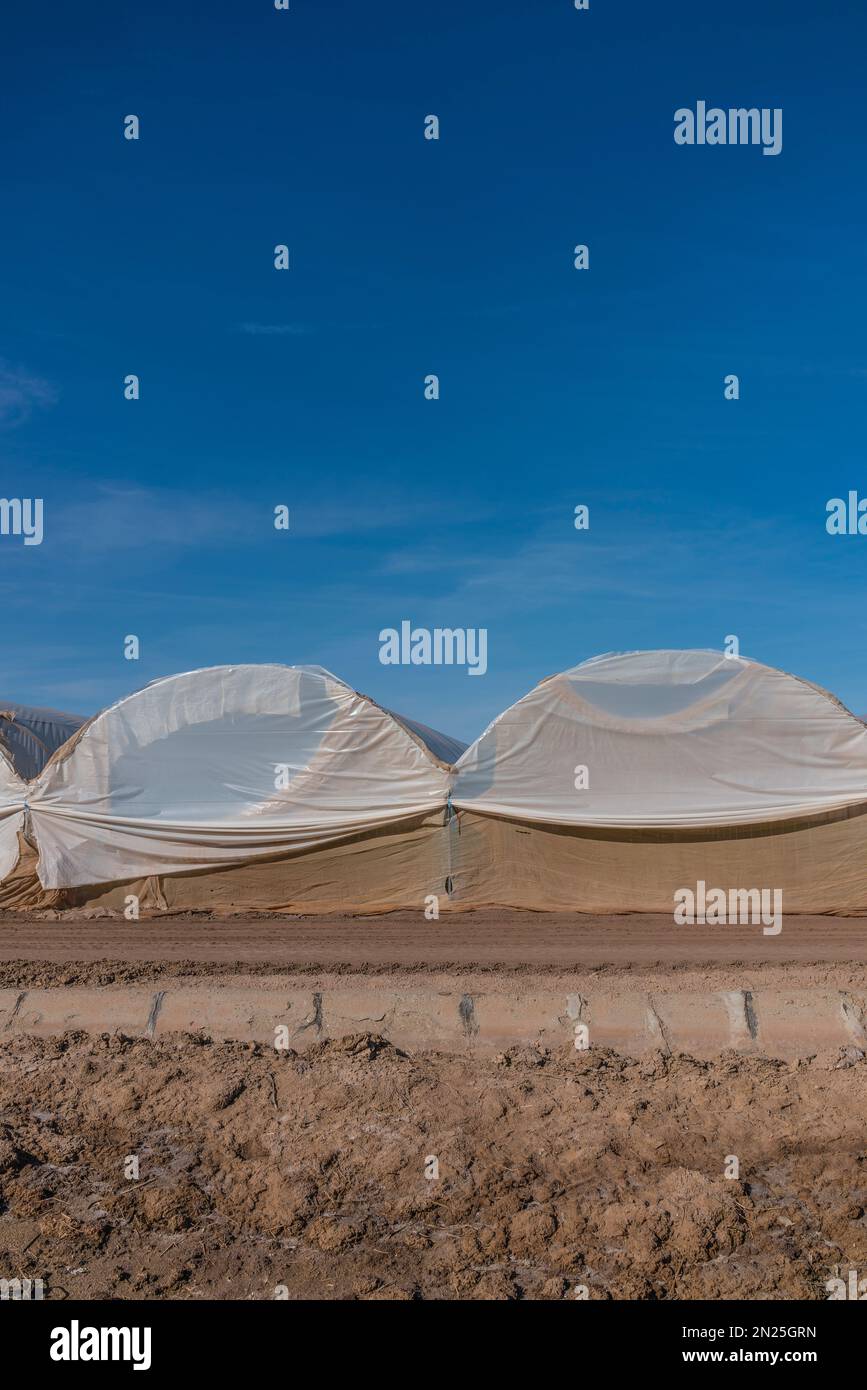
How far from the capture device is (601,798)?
13.5m

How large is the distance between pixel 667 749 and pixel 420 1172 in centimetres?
900

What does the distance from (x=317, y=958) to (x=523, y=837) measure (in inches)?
140

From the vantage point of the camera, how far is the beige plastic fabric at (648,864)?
13.3 meters

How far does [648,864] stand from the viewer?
13.4 meters

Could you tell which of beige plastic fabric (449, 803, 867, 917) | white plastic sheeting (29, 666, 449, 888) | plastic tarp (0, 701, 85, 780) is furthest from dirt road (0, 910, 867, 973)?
plastic tarp (0, 701, 85, 780)

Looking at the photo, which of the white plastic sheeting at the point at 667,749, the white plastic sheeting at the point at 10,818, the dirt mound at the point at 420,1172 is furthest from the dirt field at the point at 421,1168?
the white plastic sheeting at the point at 10,818

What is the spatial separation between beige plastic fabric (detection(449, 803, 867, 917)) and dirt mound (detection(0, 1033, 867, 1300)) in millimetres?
6725

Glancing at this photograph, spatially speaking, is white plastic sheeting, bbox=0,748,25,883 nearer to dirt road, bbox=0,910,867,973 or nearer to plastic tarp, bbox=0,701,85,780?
dirt road, bbox=0,910,867,973

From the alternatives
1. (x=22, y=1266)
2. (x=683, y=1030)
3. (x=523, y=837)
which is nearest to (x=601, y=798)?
(x=523, y=837)

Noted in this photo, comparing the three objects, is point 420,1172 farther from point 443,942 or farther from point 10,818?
point 10,818

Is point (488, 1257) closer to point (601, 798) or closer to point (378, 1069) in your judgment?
point (378, 1069)

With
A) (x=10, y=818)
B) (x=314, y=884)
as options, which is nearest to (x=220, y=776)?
(x=314, y=884)

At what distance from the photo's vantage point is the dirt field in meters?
4.51

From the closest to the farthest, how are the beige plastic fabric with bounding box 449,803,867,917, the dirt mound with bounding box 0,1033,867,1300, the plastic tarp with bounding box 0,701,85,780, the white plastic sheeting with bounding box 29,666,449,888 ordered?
the dirt mound with bounding box 0,1033,867,1300, the beige plastic fabric with bounding box 449,803,867,917, the white plastic sheeting with bounding box 29,666,449,888, the plastic tarp with bounding box 0,701,85,780
